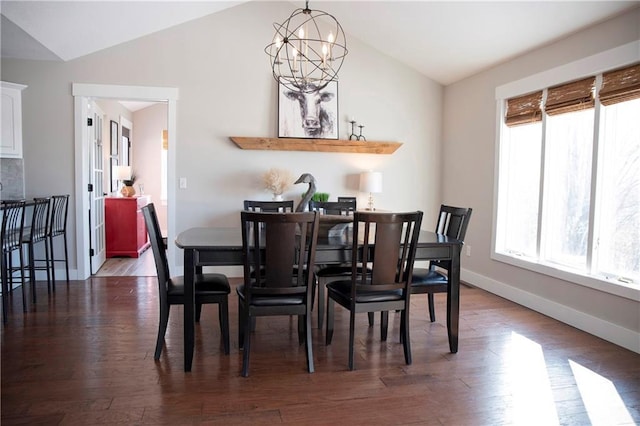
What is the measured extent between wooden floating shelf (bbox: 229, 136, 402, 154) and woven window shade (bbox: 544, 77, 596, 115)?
1.80 metres

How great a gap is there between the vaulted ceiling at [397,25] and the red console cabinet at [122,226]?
2.23 metres

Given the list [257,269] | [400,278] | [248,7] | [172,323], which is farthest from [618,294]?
[248,7]

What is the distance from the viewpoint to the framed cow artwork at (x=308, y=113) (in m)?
4.91

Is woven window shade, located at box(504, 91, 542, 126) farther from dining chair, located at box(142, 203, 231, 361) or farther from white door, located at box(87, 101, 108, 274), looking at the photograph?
white door, located at box(87, 101, 108, 274)

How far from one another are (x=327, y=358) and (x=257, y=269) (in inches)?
31.6

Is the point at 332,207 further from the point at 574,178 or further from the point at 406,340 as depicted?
the point at 574,178

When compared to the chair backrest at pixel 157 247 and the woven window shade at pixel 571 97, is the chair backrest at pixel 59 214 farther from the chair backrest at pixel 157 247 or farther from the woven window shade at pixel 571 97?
the woven window shade at pixel 571 97

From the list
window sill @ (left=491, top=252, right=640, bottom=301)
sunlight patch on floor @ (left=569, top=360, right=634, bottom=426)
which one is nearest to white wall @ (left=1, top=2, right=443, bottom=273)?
window sill @ (left=491, top=252, right=640, bottom=301)

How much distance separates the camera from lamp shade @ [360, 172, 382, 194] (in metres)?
4.92

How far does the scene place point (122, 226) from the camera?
6.11 meters

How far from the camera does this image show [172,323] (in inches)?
131

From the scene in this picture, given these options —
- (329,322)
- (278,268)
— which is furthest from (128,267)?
(278,268)

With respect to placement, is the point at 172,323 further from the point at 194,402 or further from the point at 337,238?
the point at 337,238

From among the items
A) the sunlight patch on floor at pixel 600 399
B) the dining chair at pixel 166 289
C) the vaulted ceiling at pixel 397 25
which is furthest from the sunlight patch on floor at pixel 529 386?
the vaulted ceiling at pixel 397 25
